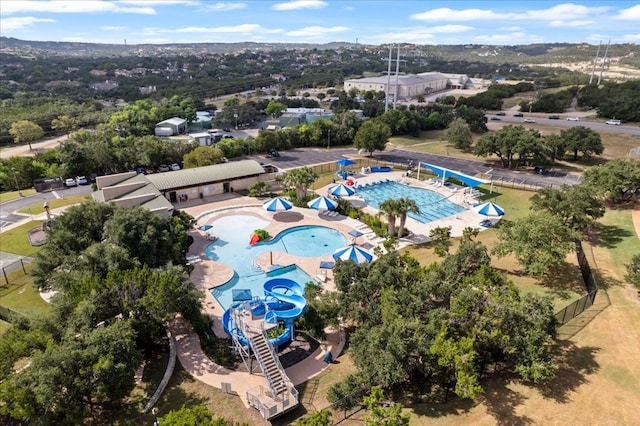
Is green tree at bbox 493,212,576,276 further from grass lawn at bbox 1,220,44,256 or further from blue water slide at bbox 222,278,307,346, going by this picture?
grass lawn at bbox 1,220,44,256

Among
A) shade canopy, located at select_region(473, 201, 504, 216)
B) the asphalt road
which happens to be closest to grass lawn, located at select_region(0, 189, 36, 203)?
shade canopy, located at select_region(473, 201, 504, 216)

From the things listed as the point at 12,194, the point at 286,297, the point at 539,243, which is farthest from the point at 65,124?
the point at 539,243

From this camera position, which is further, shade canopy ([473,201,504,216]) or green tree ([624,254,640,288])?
shade canopy ([473,201,504,216])

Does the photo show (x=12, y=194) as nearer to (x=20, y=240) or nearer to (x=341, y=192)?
(x=20, y=240)

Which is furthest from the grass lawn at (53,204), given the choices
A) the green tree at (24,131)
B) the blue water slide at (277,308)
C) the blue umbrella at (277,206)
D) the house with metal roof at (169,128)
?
the green tree at (24,131)

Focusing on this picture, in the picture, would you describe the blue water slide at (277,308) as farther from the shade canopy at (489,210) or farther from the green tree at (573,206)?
the shade canopy at (489,210)

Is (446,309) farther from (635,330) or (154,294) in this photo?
(154,294)

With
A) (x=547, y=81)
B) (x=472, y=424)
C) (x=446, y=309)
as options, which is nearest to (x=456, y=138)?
(x=446, y=309)
